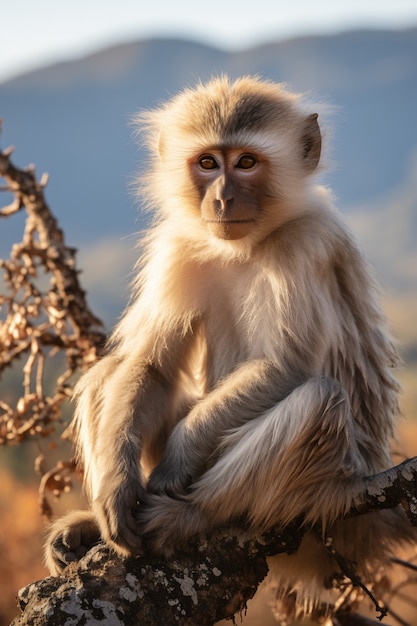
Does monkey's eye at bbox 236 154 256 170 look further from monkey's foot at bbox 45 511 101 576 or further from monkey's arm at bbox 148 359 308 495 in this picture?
monkey's foot at bbox 45 511 101 576

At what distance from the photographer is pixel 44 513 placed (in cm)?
562

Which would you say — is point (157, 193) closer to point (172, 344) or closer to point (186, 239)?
point (186, 239)

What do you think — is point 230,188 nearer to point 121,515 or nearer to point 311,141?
point 311,141

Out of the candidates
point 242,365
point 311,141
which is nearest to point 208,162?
point 311,141

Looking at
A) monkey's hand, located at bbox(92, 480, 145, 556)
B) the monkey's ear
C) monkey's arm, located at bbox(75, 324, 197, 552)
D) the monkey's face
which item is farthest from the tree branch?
the monkey's ear

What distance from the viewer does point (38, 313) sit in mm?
5719

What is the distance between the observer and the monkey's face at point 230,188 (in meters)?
4.61

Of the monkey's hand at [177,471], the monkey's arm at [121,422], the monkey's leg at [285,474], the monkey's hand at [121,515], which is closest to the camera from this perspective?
the monkey's hand at [121,515]

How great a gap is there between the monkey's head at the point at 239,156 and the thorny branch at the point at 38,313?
1.00 m

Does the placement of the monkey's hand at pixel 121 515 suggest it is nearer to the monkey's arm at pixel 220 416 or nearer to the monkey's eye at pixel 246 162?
the monkey's arm at pixel 220 416

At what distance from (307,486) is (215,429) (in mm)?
557

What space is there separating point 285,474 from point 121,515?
2.55ft

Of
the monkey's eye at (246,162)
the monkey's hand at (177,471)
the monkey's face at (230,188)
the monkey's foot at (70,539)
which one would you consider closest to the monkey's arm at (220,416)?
the monkey's hand at (177,471)

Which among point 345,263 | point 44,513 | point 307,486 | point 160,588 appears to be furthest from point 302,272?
point 44,513
